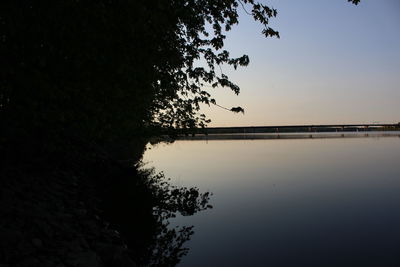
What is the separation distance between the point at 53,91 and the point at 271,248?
829 centimetres

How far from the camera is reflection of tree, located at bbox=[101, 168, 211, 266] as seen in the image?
981cm

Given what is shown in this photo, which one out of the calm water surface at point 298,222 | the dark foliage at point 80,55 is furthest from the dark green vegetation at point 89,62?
the calm water surface at point 298,222

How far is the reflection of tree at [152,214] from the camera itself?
9812mm

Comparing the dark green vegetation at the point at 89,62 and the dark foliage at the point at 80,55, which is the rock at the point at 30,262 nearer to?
the dark green vegetation at the point at 89,62

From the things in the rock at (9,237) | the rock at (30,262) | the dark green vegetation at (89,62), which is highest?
the dark green vegetation at (89,62)

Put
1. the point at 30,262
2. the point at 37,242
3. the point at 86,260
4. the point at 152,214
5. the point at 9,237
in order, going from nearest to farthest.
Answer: the point at 30,262
the point at 9,237
the point at 86,260
the point at 37,242
the point at 152,214

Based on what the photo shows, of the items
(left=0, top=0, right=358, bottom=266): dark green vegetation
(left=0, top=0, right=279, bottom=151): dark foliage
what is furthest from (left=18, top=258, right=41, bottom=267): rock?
(left=0, top=0, right=279, bottom=151): dark foliage

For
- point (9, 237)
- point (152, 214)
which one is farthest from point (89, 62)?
point (152, 214)

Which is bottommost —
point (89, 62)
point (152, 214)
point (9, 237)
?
point (152, 214)

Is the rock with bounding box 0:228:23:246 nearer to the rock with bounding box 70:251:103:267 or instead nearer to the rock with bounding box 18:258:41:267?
the rock with bounding box 18:258:41:267

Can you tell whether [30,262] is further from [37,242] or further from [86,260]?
[86,260]

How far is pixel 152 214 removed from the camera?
1412 cm

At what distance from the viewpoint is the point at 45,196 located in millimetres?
10688

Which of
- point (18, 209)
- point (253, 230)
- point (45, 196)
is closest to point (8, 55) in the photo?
point (18, 209)
